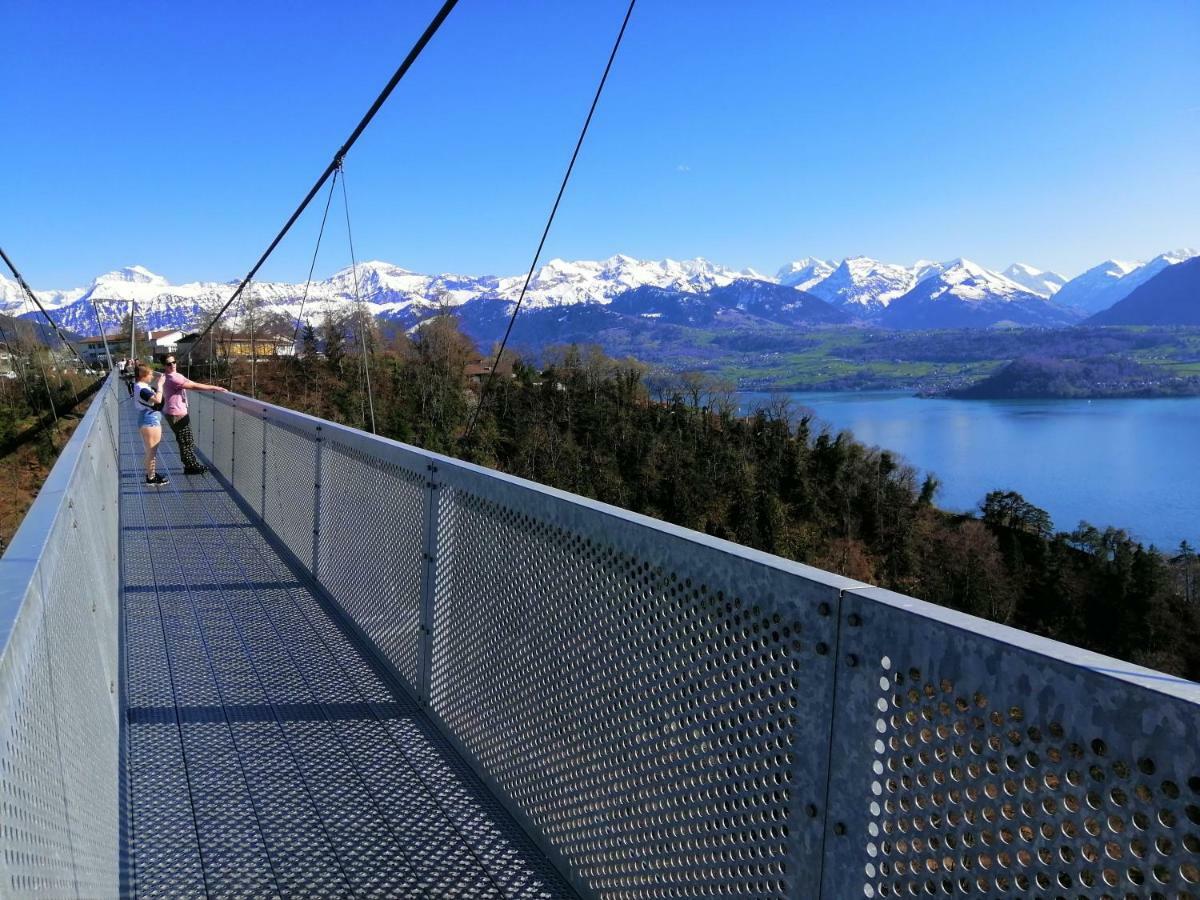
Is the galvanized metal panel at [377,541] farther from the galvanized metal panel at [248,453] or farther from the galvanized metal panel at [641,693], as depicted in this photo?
the galvanized metal panel at [248,453]

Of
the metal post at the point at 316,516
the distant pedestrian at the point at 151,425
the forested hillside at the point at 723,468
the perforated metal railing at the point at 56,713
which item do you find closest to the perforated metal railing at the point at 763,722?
the perforated metal railing at the point at 56,713

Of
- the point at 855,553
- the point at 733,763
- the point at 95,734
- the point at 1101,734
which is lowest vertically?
the point at 855,553

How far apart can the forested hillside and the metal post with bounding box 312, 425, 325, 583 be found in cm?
6643

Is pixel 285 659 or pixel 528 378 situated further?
pixel 528 378

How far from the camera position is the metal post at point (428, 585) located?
362cm

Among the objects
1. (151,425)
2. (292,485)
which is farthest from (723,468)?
(292,485)

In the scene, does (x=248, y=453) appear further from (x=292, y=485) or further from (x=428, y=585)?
(x=428, y=585)

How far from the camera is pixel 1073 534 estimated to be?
7369cm

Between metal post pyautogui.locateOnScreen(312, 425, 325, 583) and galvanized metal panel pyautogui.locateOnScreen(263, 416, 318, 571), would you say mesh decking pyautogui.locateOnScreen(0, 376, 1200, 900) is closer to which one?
metal post pyautogui.locateOnScreen(312, 425, 325, 583)

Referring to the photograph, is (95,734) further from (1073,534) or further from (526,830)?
(1073,534)

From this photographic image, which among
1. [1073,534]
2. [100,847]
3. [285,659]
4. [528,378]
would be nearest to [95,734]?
[100,847]

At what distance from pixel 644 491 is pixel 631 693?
82119 millimetres

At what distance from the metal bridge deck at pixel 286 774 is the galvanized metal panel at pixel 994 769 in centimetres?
128

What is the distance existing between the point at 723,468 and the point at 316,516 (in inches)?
3075
